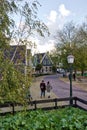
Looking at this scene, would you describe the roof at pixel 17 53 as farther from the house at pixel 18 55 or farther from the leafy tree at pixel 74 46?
the leafy tree at pixel 74 46

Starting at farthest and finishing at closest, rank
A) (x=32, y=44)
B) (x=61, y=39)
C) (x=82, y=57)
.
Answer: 1. (x=61, y=39)
2. (x=82, y=57)
3. (x=32, y=44)

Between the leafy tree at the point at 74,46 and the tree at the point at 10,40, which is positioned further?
the leafy tree at the point at 74,46

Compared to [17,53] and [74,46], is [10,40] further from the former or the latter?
[74,46]

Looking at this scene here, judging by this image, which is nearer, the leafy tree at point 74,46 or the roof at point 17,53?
the roof at point 17,53

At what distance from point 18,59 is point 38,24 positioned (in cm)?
103

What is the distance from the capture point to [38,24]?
695cm

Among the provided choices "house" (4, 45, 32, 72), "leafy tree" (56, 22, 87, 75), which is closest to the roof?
"house" (4, 45, 32, 72)

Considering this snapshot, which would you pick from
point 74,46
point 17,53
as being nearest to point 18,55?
point 17,53

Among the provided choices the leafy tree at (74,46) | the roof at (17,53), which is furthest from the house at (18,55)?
the leafy tree at (74,46)

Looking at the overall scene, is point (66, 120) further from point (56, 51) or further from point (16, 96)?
point (56, 51)

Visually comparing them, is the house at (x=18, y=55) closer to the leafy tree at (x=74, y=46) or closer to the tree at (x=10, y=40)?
the tree at (x=10, y=40)

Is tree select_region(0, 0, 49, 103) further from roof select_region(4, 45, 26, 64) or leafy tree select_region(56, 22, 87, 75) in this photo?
leafy tree select_region(56, 22, 87, 75)

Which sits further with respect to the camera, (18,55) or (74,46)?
(74,46)

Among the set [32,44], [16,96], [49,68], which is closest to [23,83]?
[16,96]
